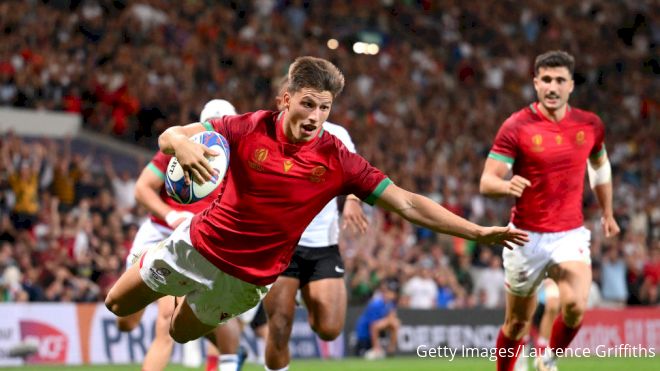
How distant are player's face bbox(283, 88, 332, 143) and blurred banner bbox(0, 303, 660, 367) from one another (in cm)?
985

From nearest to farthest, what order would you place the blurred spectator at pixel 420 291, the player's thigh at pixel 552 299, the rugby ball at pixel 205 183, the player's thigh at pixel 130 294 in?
1. the rugby ball at pixel 205 183
2. the player's thigh at pixel 130 294
3. the player's thigh at pixel 552 299
4. the blurred spectator at pixel 420 291

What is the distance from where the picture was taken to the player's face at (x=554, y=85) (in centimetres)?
1063

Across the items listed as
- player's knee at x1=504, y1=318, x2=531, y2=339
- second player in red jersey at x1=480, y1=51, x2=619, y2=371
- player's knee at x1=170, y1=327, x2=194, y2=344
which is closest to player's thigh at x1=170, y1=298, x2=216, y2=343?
player's knee at x1=170, y1=327, x2=194, y2=344

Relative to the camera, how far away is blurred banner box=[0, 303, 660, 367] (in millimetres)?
16641

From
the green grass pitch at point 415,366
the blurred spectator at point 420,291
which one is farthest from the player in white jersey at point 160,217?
the blurred spectator at point 420,291

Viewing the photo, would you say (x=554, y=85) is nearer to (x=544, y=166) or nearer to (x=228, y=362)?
(x=544, y=166)

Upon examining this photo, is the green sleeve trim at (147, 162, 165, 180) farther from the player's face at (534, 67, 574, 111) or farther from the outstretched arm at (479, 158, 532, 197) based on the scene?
the player's face at (534, 67, 574, 111)

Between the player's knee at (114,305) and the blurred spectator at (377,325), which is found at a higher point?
the player's knee at (114,305)

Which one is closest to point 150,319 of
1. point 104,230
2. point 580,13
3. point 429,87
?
point 104,230

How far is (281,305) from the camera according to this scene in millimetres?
9828

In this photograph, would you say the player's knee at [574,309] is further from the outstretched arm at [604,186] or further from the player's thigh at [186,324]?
the player's thigh at [186,324]

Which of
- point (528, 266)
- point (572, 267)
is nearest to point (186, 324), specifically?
point (528, 266)

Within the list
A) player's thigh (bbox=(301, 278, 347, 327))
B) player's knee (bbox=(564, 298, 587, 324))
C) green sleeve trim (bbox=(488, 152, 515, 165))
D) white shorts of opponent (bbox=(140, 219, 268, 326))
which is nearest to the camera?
white shorts of opponent (bbox=(140, 219, 268, 326))

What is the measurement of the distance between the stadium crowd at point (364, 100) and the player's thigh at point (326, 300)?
8.13 meters
